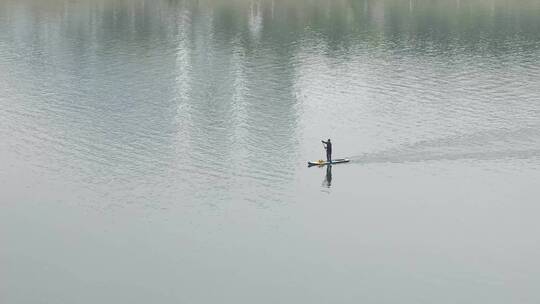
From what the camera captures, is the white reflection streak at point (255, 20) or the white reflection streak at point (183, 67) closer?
the white reflection streak at point (183, 67)

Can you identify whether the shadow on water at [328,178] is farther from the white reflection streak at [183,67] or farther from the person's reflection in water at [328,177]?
the white reflection streak at [183,67]

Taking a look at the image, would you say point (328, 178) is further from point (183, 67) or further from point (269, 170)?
point (183, 67)

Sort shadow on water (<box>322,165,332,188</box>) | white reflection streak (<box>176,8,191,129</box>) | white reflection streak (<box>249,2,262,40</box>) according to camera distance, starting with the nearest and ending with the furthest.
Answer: shadow on water (<box>322,165,332,188</box>) → white reflection streak (<box>176,8,191,129</box>) → white reflection streak (<box>249,2,262,40</box>)

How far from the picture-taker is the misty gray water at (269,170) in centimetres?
6681

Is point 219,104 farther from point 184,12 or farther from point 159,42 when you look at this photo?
point 184,12

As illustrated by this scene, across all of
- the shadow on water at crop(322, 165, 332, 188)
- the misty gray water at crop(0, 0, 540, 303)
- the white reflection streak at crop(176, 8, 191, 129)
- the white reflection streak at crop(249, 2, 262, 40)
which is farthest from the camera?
the white reflection streak at crop(249, 2, 262, 40)

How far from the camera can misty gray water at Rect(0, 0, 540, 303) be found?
6681 centimetres

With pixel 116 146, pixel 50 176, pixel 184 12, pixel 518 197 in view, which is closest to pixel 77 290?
pixel 50 176

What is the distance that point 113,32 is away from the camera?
158m

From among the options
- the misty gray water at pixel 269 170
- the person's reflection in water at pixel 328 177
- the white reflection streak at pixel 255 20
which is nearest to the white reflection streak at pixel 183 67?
the misty gray water at pixel 269 170

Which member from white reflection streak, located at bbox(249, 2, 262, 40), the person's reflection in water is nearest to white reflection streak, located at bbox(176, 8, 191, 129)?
white reflection streak, located at bbox(249, 2, 262, 40)

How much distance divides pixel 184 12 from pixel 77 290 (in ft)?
391

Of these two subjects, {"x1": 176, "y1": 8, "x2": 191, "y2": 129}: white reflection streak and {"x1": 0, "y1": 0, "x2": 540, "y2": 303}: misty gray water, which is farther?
{"x1": 176, "y1": 8, "x2": 191, "y2": 129}: white reflection streak

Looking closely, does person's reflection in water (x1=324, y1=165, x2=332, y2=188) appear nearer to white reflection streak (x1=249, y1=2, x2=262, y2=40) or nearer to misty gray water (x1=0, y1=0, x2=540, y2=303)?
misty gray water (x1=0, y1=0, x2=540, y2=303)
